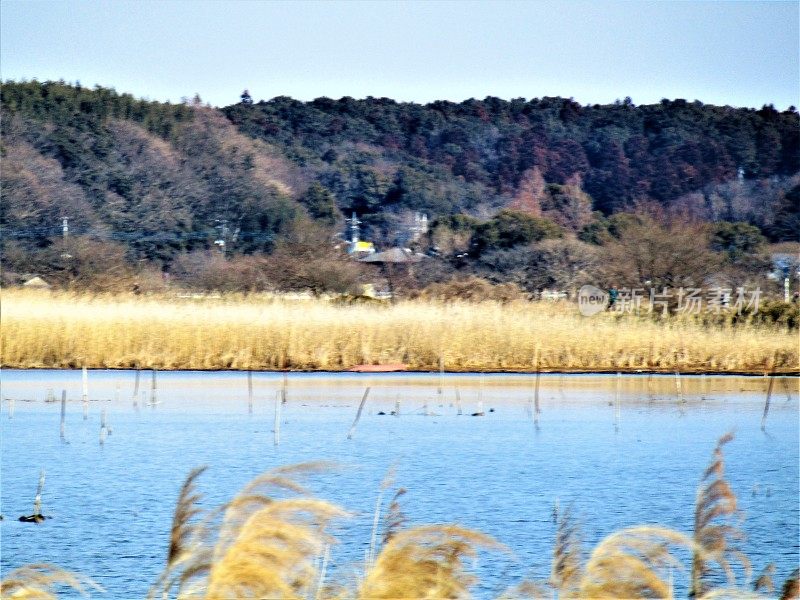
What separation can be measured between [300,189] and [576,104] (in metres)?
22.1

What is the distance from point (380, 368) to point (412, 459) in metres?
8.28

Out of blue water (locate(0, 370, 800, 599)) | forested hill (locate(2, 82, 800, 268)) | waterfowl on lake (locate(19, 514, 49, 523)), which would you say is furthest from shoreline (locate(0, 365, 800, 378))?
forested hill (locate(2, 82, 800, 268))

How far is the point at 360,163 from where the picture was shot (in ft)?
184

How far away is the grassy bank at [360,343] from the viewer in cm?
1888

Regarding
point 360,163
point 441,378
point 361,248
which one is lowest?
→ point 441,378

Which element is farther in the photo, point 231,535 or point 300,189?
point 300,189

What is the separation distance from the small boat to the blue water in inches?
54.3

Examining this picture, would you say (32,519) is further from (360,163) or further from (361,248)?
(360,163)

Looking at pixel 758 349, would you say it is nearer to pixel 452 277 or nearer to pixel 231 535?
pixel 231 535

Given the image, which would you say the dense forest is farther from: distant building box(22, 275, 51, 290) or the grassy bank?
the grassy bank

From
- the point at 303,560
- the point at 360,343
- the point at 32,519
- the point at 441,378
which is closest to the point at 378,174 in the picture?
the point at 360,343

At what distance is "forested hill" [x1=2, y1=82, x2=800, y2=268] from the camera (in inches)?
1594

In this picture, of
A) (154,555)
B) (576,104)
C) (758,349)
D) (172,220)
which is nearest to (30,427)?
(154,555)

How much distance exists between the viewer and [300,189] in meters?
49.8
